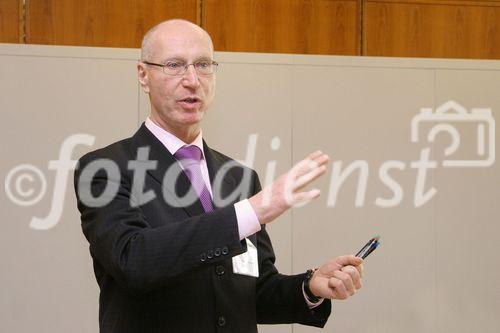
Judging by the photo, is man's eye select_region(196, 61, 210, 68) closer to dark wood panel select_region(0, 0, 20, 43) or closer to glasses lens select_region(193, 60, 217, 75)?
glasses lens select_region(193, 60, 217, 75)

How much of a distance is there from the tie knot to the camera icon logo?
2276 millimetres

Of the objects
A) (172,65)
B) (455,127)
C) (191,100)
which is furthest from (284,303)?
(455,127)

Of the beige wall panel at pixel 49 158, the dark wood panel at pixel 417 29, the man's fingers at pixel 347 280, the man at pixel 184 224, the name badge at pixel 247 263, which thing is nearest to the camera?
the man at pixel 184 224

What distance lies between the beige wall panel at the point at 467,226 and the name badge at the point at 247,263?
2.31 metres

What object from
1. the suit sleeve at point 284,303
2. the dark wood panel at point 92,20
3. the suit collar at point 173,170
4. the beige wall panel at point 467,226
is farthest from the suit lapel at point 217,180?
the beige wall panel at point 467,226

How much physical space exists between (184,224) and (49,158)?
2.23 meters

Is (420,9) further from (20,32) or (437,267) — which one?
(20,32)

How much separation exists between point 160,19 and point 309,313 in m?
2.50

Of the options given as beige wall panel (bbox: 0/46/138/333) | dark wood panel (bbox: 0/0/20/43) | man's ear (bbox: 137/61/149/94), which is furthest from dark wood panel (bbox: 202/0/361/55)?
man's ear (bbox: 137/61/149/94)

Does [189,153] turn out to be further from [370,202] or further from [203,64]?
[370,202]

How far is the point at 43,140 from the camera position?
3.60 m

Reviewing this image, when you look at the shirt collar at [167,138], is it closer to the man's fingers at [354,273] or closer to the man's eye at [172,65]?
the man's eye at [172,65]

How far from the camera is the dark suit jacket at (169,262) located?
1.53 metres

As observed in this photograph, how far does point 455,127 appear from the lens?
13.0ft
